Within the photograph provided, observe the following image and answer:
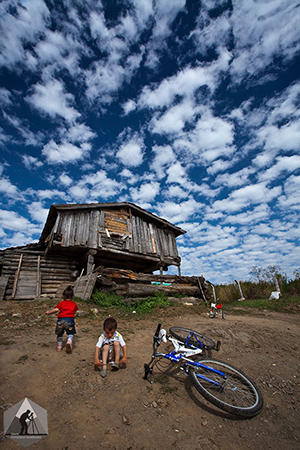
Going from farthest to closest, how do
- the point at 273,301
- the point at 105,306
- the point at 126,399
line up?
the point at 273,301, the point at 105,306, the point at 126,399

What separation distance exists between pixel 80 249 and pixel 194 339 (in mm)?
10260

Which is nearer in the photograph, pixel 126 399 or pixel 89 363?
pixel 126 399

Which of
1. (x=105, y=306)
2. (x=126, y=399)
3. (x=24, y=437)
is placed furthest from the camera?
(x=105, y=306)

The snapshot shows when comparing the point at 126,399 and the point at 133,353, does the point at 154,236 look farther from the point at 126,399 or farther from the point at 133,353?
the point at 126,399

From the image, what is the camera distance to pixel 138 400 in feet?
10.1

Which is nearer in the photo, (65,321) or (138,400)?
(138,400)

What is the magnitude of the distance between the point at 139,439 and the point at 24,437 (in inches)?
49.5

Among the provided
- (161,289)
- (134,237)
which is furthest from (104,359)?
(134,237)

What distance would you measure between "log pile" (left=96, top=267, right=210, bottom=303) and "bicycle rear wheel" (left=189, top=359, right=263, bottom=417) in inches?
298

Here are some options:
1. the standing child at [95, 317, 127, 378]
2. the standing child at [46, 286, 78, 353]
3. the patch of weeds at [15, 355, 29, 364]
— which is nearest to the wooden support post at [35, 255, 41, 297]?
the standing child at [46, 286, 78, 353]

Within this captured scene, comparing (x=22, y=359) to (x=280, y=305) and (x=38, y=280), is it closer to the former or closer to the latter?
(x=38, y=280)

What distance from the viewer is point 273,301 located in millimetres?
11938

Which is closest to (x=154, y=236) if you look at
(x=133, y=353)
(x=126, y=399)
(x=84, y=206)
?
(x=84, y=206)

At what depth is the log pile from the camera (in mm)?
10758
